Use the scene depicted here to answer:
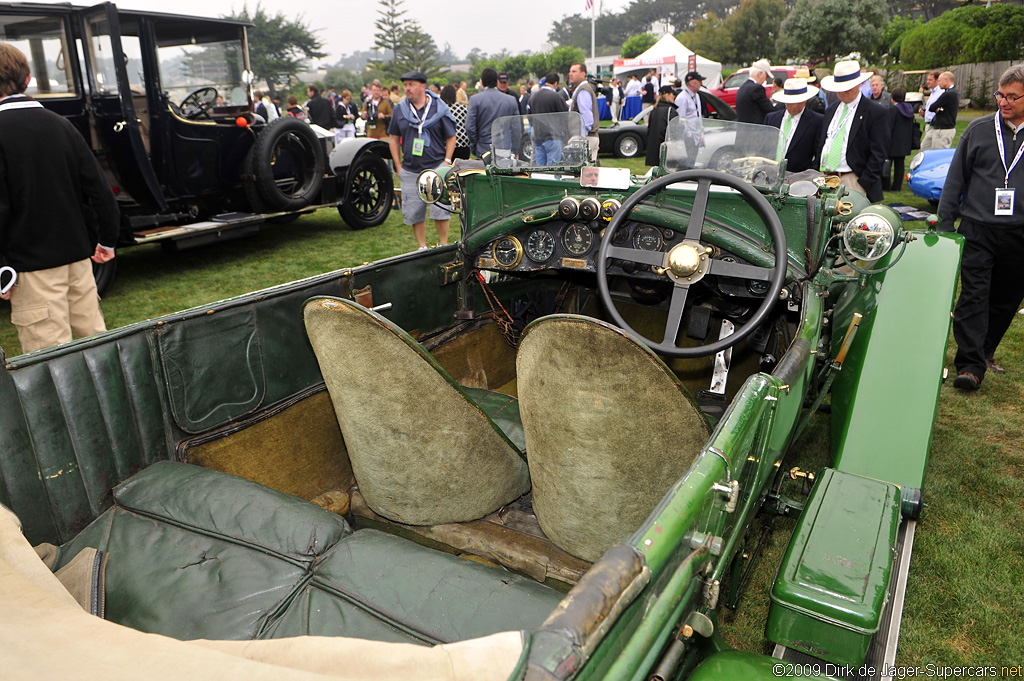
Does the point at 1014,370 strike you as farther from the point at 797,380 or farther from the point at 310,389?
the point at 310,389

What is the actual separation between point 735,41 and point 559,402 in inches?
2455

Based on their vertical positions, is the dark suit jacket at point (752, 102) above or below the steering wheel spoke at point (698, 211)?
above

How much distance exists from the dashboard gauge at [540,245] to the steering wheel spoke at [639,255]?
2.01ft

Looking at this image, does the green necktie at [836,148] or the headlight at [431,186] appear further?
the green necktie at [836,148]

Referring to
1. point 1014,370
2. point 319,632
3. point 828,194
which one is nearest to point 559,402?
point 319,632

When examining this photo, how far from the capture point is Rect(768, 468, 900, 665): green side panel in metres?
1.59

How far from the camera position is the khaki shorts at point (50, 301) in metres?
3.51

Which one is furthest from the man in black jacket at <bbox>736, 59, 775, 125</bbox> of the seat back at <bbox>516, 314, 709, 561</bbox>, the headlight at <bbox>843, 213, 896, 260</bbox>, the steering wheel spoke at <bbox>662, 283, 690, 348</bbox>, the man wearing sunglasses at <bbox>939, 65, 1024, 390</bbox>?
the seat back at <bbox>516, 314, 709, 561</bbox>

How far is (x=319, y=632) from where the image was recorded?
4.75ft

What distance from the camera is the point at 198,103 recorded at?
734 cm

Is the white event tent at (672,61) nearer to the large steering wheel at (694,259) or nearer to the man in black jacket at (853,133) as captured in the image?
the man in black jacket at (853,133)

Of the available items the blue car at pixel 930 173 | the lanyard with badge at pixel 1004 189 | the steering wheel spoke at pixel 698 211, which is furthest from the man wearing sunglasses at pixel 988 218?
the blue car at pixel 930 173

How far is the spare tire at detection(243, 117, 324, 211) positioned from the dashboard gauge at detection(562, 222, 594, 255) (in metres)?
5.17

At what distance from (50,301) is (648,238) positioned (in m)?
3.13
